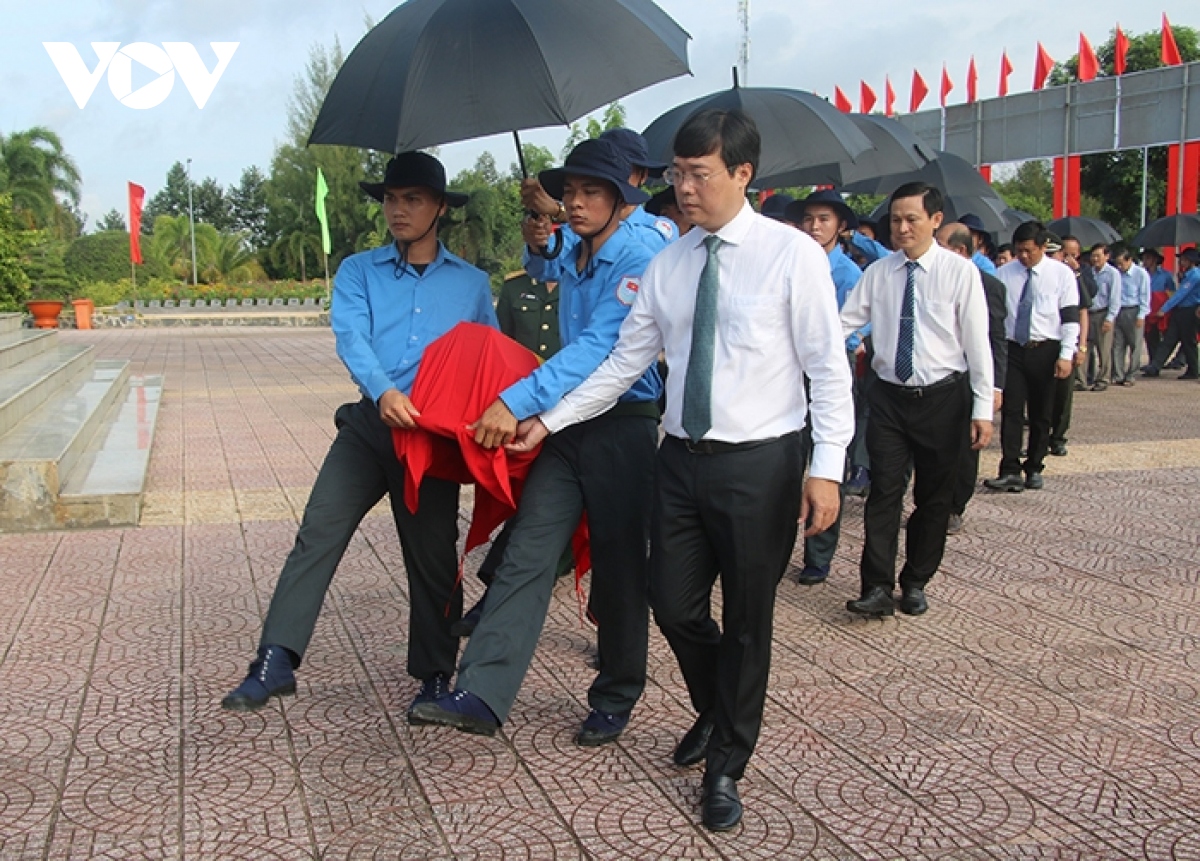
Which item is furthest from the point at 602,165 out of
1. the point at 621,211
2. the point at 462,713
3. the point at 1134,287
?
the point at 1134,287

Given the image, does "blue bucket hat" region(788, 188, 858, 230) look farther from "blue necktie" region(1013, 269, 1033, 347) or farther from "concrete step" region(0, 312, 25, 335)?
"concrete step" region(0, 312, 25, 335)

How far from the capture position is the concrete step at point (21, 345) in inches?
460

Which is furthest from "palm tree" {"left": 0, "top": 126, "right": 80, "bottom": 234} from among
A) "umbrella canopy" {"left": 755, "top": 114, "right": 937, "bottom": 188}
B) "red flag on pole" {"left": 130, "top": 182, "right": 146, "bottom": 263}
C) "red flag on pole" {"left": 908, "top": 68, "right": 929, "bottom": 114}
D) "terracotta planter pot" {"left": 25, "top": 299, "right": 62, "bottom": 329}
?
"umbrella canopy" {"left": 755, "top": 114, "right": 937, "bottom": 188}

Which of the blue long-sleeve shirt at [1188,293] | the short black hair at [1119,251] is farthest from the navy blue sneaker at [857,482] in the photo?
the blue long-sleeve shirt at [1188,293]

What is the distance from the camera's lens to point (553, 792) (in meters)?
3.42

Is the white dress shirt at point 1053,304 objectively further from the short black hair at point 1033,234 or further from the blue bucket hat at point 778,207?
the blue bucket hat at point 778,207

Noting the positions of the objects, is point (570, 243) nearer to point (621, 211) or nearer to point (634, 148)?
point (634, 148)

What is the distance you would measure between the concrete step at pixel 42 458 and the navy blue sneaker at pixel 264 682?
3.59m

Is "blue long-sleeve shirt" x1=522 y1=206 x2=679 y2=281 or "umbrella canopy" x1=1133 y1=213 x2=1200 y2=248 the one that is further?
"umbrella canopy" x1=1133 y1=213 x2=1200 y2=248

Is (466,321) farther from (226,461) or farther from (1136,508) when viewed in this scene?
(226,461)

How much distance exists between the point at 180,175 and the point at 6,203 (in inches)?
3862

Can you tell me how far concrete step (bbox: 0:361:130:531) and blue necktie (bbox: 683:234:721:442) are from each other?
16.4 feet

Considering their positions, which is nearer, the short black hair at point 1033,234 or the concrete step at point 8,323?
the short black hair at point 1033,234

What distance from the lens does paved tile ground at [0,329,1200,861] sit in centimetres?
316
